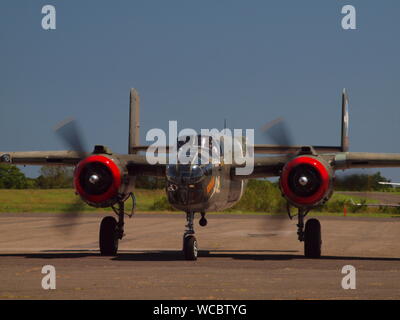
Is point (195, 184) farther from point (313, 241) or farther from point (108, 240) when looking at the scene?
point (313, 241)

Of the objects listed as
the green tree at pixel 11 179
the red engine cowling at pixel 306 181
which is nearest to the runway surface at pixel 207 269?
the red engine cowling at pixel 306 181

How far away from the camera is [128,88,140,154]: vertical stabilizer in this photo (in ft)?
84.5

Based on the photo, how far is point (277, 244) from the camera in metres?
28.1

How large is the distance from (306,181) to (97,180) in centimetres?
554

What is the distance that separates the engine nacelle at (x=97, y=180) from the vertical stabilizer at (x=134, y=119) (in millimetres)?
5236

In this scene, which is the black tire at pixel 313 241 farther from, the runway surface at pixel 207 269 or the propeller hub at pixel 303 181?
the propeller hub at pixel 303 181

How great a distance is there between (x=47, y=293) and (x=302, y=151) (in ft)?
31.5

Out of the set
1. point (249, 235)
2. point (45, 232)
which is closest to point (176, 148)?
point (249, 235)

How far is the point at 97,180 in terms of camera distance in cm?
2023

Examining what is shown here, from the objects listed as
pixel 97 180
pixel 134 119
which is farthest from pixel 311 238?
pixel 134 119

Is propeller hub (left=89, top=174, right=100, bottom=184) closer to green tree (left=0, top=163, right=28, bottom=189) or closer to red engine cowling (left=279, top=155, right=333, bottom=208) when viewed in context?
red engine cowling (left=279, top=155, right=333, bottom=208)

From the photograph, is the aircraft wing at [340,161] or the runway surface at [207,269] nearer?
the runway surface at [207,269]

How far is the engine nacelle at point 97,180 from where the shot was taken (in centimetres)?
2028
